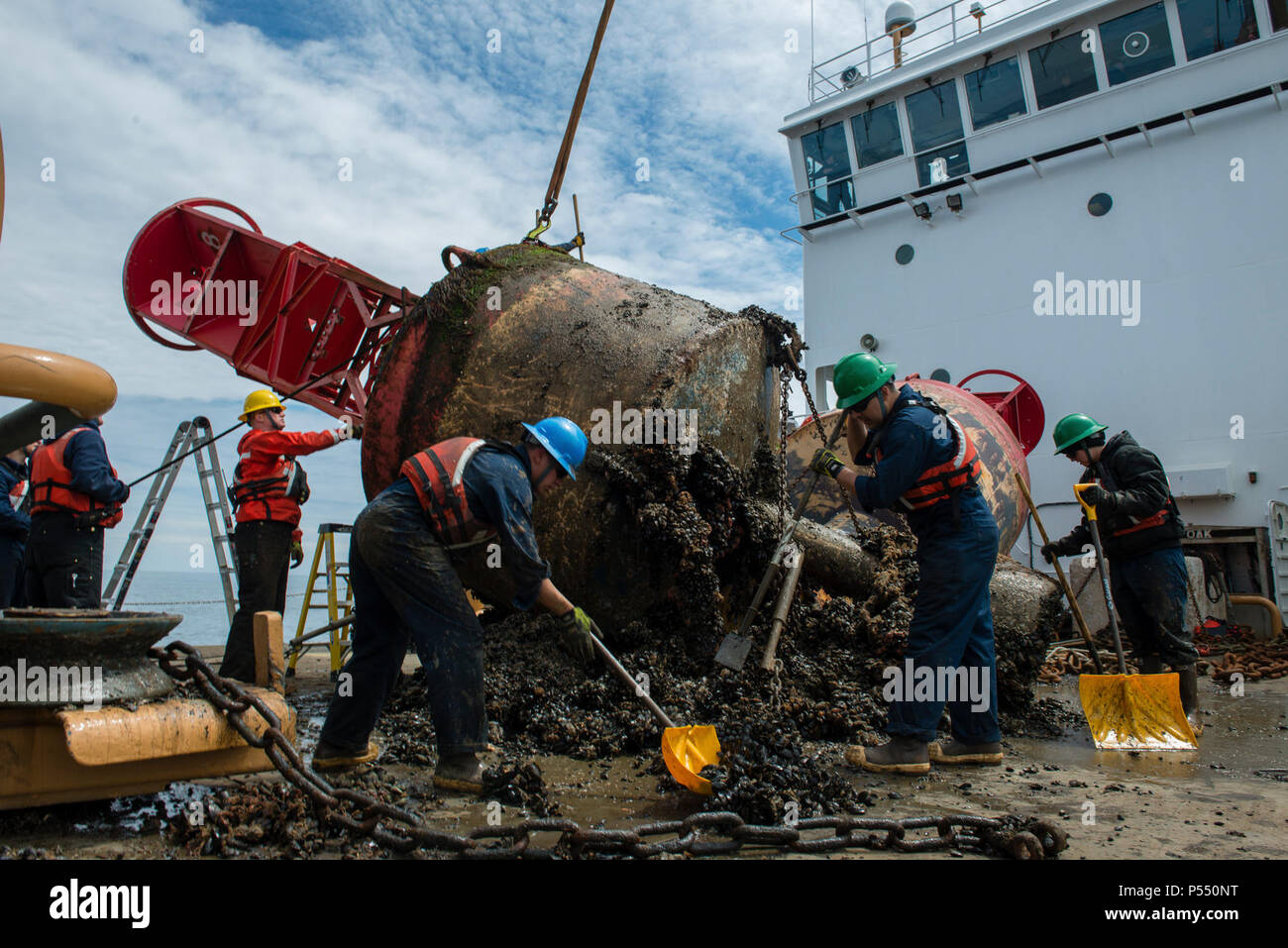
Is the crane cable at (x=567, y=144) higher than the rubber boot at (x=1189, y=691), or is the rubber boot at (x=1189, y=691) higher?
the crane cable at (x=567, y=144)

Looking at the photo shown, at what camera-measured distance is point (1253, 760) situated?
3645 millimetres

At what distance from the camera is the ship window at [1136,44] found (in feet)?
33.9

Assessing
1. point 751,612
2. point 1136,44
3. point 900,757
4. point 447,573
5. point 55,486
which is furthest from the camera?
point 1136,44

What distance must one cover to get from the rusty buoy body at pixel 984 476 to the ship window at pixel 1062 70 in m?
6.58

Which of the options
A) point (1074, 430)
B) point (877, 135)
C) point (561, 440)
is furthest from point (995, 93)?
point (561, 440)

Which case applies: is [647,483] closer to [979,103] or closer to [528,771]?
[528,771]

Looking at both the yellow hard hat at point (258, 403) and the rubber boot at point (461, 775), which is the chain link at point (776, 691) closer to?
the rubber boot at point (461, 775)

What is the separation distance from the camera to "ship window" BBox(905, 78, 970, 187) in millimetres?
11992

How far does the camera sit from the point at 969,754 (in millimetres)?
3527

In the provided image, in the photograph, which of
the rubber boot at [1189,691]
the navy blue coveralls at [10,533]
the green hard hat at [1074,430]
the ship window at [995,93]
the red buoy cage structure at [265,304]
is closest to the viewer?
the rubber boot at [1189,691]

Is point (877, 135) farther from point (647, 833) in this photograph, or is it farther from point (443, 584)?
point (647, 833)

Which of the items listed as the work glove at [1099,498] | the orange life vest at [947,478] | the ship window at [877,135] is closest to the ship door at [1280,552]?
the work glove at [1099,498]

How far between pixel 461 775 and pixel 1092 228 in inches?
448

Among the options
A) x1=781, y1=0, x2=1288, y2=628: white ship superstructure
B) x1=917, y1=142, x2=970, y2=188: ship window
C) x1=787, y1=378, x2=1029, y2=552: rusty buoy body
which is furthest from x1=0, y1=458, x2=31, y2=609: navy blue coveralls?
x1=917, y1=142, x2=970, y2=188: ship window
